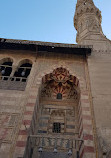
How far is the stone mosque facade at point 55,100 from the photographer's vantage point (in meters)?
5.84

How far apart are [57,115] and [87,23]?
36.4ft

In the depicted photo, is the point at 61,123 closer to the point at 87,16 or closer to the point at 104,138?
the point at 104,138

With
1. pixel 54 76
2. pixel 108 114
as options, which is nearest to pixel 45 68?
pixel 54 76

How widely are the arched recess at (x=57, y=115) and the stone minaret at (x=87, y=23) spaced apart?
481cm

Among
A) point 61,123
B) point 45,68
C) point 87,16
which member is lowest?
point 61,123

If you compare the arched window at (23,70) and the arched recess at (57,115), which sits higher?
the arched window at (23,70)

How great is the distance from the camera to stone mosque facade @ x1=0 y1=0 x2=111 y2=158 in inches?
230

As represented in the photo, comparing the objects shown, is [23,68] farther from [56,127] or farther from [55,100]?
[56,127]

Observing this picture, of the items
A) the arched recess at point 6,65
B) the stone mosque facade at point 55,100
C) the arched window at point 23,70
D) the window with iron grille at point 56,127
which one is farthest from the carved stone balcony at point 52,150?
the arched recess at point 6,65

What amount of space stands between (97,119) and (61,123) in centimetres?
225

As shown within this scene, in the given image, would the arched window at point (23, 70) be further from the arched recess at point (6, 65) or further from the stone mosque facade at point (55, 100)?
the arched recess at point (6, 65)

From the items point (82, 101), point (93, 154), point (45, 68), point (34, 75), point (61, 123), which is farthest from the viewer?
point (45, 68)

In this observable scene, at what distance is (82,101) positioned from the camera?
7.29m

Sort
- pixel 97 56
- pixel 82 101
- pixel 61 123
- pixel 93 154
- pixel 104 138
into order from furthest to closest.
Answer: pixel 97 56 < pixel 61 123 < pixel 82 101 < pixel 104 138 < pixel 93 154
